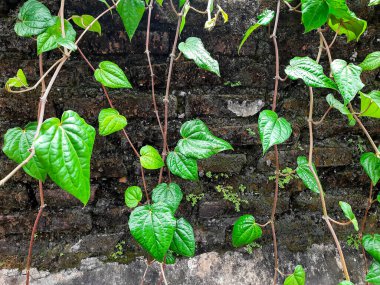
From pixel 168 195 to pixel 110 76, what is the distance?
0.99 ft

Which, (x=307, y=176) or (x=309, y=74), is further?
(x=307, y=176)

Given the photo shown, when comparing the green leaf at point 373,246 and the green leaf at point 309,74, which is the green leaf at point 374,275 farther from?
the green leaf at point 309,74

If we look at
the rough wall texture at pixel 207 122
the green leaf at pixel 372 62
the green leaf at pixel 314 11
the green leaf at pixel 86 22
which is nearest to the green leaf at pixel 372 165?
the rough wall texture at pixel 207 122

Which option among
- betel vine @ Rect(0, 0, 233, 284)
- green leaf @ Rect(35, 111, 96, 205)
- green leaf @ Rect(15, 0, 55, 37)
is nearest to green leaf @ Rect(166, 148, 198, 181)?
betel vine @ Rect(0, 0, 233, 284)

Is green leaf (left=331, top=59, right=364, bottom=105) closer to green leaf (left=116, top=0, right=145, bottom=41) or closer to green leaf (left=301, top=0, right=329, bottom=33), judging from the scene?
green leaf (left=301, top=0, right=329, bottom=33)

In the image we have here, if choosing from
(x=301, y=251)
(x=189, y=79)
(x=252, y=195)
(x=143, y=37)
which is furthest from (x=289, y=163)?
(x=143, y=37)

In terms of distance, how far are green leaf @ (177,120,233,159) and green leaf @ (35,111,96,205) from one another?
0.25 m

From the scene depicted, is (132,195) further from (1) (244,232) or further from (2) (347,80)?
(2) (347,80)

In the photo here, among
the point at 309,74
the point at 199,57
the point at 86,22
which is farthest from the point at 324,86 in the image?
the point at 86,22

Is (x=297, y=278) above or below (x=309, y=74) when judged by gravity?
below

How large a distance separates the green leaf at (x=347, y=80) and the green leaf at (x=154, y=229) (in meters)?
0.42

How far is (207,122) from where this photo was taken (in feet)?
2.68

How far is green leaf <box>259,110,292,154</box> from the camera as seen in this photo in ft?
1.96

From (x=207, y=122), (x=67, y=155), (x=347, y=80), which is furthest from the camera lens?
(x=207, y=122)
